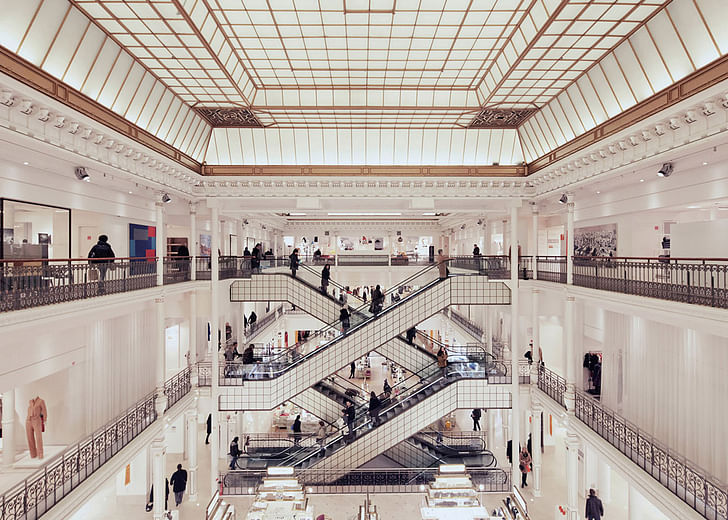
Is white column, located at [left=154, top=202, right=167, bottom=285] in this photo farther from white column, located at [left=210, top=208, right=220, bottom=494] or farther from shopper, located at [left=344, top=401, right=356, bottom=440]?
shopper, located at [left=344, top=401, right=356, bottom=440]

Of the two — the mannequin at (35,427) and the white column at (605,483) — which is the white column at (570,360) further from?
the mannequin at (35,427)

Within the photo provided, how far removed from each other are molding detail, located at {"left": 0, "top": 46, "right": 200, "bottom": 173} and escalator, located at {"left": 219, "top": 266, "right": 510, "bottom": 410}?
789cm

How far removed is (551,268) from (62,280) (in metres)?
15.0

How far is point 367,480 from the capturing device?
1564 cm

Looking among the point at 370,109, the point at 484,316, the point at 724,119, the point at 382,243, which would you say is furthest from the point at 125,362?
the point at 382,243

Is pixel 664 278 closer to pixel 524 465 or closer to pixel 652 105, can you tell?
pixel 652 105

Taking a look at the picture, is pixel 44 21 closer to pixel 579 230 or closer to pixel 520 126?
pixel 520 126

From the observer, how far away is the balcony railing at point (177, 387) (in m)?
14.0

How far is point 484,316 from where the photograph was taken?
81.5ft

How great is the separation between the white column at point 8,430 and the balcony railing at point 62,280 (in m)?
3.93

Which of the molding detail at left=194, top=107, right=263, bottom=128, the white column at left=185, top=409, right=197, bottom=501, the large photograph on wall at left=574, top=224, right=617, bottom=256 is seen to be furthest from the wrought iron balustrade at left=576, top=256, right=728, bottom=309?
the white column at left=185, top=409, right=197, bottom=501

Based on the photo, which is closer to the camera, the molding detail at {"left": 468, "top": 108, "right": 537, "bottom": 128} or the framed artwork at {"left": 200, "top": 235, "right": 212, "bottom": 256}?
the molding detail at {"left": 468, "top": 108, "right": 537, "bottom": 128}

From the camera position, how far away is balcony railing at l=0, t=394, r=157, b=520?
7.32 m

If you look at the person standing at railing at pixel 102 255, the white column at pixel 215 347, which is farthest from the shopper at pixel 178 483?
the person standing at railing at pixel 102 255
